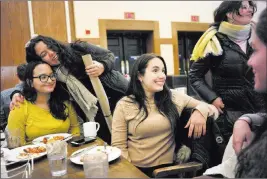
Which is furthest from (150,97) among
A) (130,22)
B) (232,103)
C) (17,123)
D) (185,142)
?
(130,22)

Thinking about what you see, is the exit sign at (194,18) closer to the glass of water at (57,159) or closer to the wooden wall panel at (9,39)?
the wooden wall panel at (9,39)

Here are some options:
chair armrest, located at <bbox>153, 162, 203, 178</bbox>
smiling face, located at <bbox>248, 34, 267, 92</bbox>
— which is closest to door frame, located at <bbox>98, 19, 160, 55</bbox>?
chair armrest, located at <bbox>153, 162, 203, 178</bbox>

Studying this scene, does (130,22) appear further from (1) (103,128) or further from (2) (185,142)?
(2) (185,142)

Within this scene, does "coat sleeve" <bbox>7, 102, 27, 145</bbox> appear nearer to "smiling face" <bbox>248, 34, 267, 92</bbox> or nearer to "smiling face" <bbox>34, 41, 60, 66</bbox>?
"smiling face" <bbox>34, 41, 60, 66</bbox>

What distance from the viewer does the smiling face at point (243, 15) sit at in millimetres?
1550

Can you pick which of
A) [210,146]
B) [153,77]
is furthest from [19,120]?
[210,146]

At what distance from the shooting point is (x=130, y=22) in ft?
17.2

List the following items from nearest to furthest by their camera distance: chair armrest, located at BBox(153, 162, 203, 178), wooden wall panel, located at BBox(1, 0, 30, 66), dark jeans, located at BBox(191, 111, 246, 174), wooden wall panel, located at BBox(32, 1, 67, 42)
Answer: chair armrest, located at BBox(153, 162, 203, 178)
dark jeans, located at BBox(191, 111, 246, 174)
wooden wall panel, located at BBox(1, 0, 30, 66)
wooden wall panel, located at BBox(32, 1, 67, 42)

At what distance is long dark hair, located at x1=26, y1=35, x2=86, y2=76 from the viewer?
1.84 metres

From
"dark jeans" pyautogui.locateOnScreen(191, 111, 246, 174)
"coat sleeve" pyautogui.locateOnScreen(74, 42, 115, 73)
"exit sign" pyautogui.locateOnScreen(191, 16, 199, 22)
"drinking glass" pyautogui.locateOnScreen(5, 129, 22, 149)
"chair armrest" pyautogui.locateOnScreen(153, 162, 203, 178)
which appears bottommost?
"chair armrest" pyautogui.locateOnScreen(153, 162, 203, 178)

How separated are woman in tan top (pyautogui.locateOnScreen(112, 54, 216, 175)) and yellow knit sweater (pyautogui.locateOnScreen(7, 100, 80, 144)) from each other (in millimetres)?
492

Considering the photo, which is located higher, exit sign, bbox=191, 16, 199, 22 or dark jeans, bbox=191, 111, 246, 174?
exit sign, bbox=191, 16, 199, 22

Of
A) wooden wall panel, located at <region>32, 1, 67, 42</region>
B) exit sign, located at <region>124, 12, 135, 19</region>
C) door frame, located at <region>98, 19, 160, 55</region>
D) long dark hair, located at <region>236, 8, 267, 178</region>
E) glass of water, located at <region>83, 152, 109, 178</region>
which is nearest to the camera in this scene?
long dark hair, located at <region>236, 8, 267, 178</region>

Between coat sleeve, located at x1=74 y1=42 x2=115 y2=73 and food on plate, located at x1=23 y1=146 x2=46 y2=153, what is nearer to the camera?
food on plate, located at x1=23 y1=146 x2=46 y2=153
